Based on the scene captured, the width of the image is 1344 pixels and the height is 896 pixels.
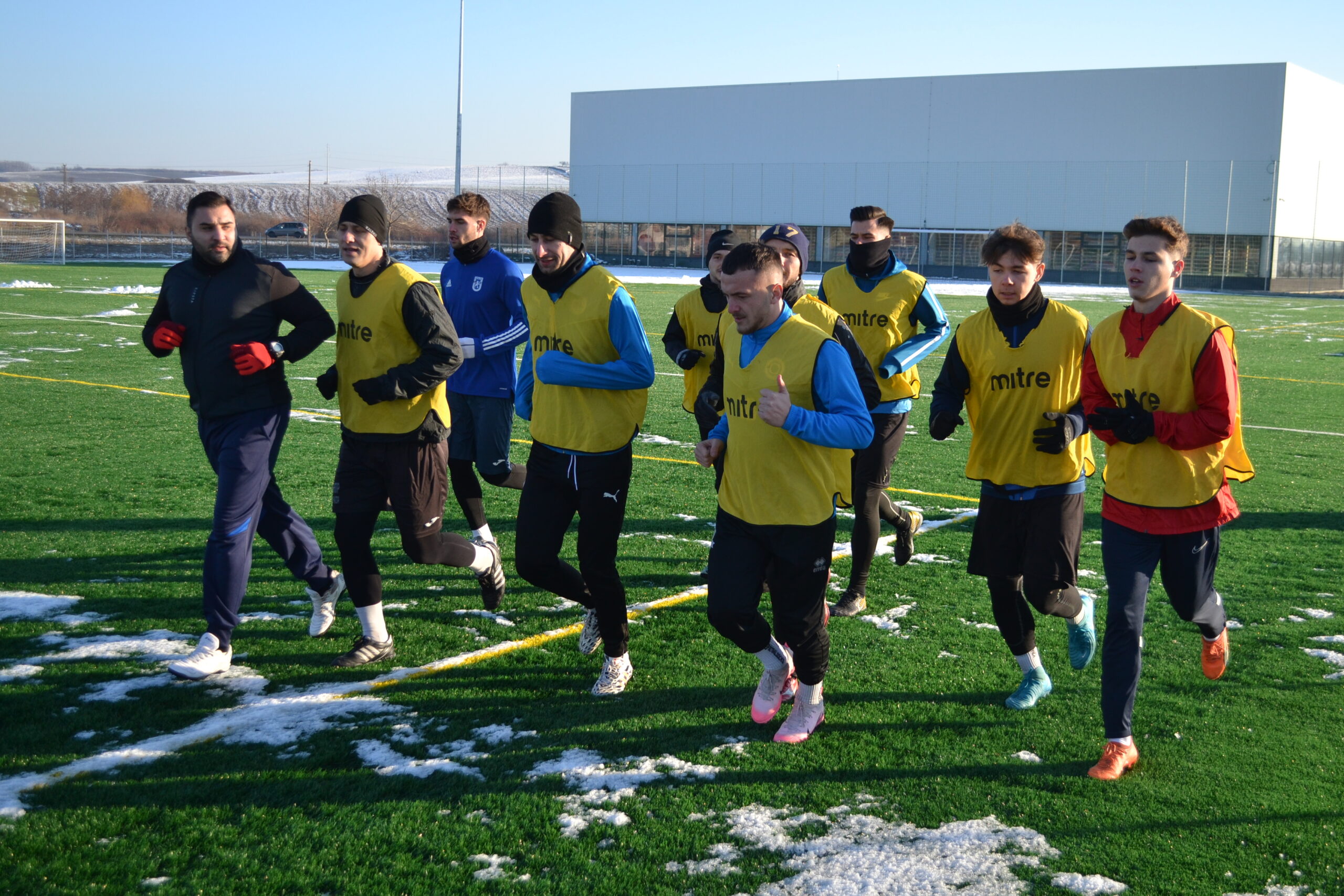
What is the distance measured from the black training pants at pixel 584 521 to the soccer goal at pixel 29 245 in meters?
50.6

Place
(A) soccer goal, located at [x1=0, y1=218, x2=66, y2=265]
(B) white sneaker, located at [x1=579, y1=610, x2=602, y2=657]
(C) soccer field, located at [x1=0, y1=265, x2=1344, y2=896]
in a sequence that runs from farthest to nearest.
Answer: (A) soccer goal, located at [x1=0, y1=218, x2=66, y2=265] < (B) white sneaker, located at [x1=579, y1=610, x2=602, y2=657] < (C) soccer field, located at [x1=0, y1=265, x2=1344, y2=896]

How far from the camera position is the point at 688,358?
6.21 m

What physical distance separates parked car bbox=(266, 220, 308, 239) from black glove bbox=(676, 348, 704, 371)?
78.4m

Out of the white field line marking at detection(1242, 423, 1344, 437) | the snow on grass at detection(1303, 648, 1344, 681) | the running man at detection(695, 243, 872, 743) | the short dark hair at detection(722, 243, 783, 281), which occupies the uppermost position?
the short dark hair at detection(722, 243, 783, 281)

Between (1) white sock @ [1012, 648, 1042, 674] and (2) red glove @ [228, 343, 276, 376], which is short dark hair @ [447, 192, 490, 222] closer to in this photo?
(2) red glove @ [228, 343, 276, 376]

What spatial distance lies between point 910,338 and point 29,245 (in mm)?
54799

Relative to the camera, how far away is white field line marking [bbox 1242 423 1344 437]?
12.4 metres

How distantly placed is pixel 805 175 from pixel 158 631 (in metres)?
59.3

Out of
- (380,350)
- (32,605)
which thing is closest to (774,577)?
(380,350)

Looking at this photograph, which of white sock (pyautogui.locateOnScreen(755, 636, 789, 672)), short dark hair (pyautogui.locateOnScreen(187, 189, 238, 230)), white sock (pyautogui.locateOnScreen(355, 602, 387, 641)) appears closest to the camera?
white sock (pyautogui.locateOnScreen(755, 636, 789, 672))

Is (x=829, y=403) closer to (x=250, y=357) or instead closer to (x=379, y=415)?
(x=379, y=415)

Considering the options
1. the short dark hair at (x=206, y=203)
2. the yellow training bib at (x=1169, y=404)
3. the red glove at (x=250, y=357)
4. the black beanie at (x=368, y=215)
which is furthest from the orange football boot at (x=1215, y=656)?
the short dark hair at (x=206, y=203)

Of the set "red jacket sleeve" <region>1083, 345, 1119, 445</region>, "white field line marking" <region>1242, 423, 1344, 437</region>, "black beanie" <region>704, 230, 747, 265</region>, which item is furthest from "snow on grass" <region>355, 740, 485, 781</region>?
"white field line marking" <region>1242, 423, 1344, 437</region>

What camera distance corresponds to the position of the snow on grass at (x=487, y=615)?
5823 millimetres
